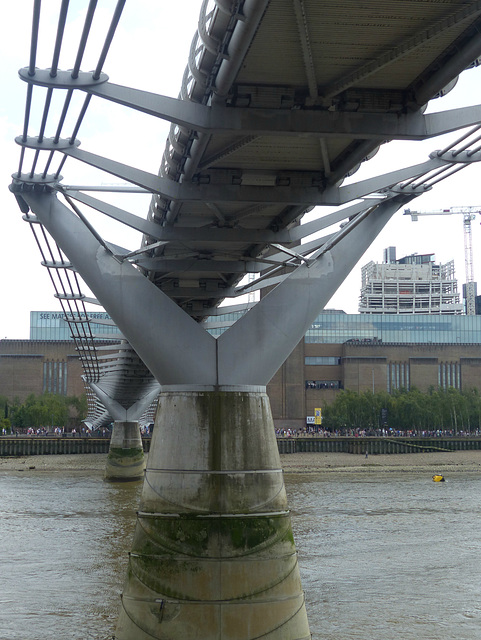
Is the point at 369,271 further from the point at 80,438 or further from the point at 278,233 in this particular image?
the point at 278,233

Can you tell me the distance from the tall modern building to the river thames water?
119 metres

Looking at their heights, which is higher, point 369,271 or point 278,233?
point 369,271

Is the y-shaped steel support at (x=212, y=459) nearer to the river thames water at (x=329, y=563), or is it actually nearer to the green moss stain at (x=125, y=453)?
the river thames water at (x=329, y=563)

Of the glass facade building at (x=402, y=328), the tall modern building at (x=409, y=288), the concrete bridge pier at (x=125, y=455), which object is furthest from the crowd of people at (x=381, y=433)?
the tall modern building at (x=409, y=288)

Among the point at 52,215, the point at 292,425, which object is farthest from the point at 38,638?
the point at 292,425

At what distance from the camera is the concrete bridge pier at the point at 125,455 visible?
51656mm

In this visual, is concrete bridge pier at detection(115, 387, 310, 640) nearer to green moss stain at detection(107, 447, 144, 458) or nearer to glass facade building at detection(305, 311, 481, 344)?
green moss stain at detection(107, 447, 144, 458)

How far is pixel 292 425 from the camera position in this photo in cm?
9912

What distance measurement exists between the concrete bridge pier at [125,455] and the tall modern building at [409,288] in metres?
108

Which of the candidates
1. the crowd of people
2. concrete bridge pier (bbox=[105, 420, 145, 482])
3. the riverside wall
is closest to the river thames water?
concrete bridge pier (bbox=[105, 420, 145, 482])

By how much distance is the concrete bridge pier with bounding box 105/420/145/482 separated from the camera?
51.7 m

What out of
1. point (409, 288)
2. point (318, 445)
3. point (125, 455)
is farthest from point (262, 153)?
point (409, 288)

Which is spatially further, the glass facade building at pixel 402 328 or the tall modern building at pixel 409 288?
the tall modern building at pixel 409 288

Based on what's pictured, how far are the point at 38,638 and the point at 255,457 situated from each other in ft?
19.7
